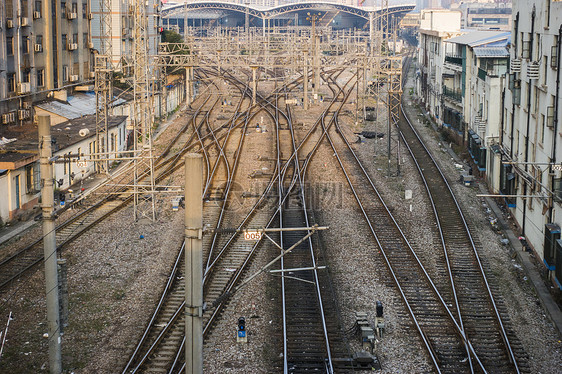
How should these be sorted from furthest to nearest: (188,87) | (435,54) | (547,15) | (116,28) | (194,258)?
(188,87)
(435,54)
(116,28)
(547,15)
(194,258)

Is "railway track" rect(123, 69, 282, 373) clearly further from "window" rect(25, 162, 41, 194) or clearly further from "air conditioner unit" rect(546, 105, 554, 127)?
"air conditioner unit" rect(546, 105, 554, 127)

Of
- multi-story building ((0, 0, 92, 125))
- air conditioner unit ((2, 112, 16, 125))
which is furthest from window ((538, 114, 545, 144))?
air conditioner unit ((2, 112, 16, 125))

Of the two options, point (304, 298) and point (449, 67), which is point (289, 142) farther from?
point (304, 298)

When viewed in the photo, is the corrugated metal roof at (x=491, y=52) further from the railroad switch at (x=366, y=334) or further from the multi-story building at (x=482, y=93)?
the railroad switch at (x=366, y=334)

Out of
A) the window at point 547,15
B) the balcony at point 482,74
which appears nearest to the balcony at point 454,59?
the balcony at point 482,74

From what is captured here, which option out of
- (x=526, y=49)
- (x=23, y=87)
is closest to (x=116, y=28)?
(x=23, y=87)

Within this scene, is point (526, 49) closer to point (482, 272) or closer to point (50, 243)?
point (482, 272)

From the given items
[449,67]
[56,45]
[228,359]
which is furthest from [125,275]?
[449,67]
